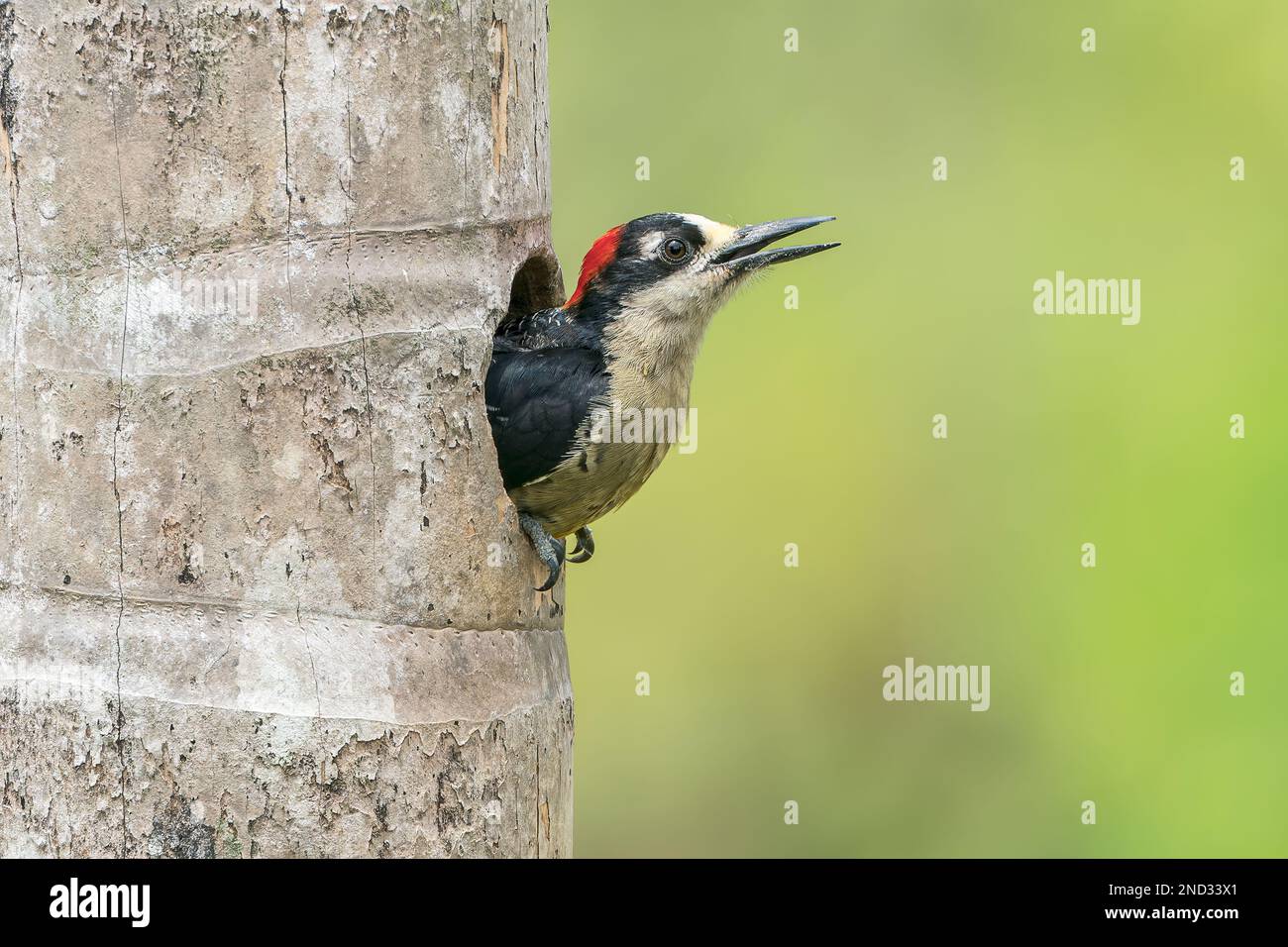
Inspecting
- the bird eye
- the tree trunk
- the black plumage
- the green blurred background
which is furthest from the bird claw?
the green blurred background

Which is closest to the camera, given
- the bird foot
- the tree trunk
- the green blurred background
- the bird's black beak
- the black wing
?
the tree trunk

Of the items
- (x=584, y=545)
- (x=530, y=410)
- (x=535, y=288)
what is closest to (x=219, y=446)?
(x=530, y=410)

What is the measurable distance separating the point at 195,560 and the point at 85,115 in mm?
962

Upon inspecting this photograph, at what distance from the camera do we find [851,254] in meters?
9.21

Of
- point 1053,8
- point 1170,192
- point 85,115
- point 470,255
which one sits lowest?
point 470,255

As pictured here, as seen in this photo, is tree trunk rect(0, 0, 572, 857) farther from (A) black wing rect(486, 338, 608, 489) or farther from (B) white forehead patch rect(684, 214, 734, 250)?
(B) white forehead patch rect(684, 214, 734, 250)

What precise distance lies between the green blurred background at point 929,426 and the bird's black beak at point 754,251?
12.5 feet

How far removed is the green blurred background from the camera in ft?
29.0

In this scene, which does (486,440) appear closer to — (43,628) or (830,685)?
(43,628)

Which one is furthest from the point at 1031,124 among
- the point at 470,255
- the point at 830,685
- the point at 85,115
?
the point at 85,115

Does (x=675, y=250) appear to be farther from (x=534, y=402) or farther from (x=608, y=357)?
(x=534, y=402)

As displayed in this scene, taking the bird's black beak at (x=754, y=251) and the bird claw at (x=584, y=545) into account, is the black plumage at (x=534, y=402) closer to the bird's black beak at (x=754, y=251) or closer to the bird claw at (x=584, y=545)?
the bird's black beak at (x=754, y=251)

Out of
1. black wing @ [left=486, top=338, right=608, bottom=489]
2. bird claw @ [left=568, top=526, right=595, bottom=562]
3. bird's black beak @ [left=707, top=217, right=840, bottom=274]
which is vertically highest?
bird's black beak @ [left=707, top=217, right=840, bottom=274]

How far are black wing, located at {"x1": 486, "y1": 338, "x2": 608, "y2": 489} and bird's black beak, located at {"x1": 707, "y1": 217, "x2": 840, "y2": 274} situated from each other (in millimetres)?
605
